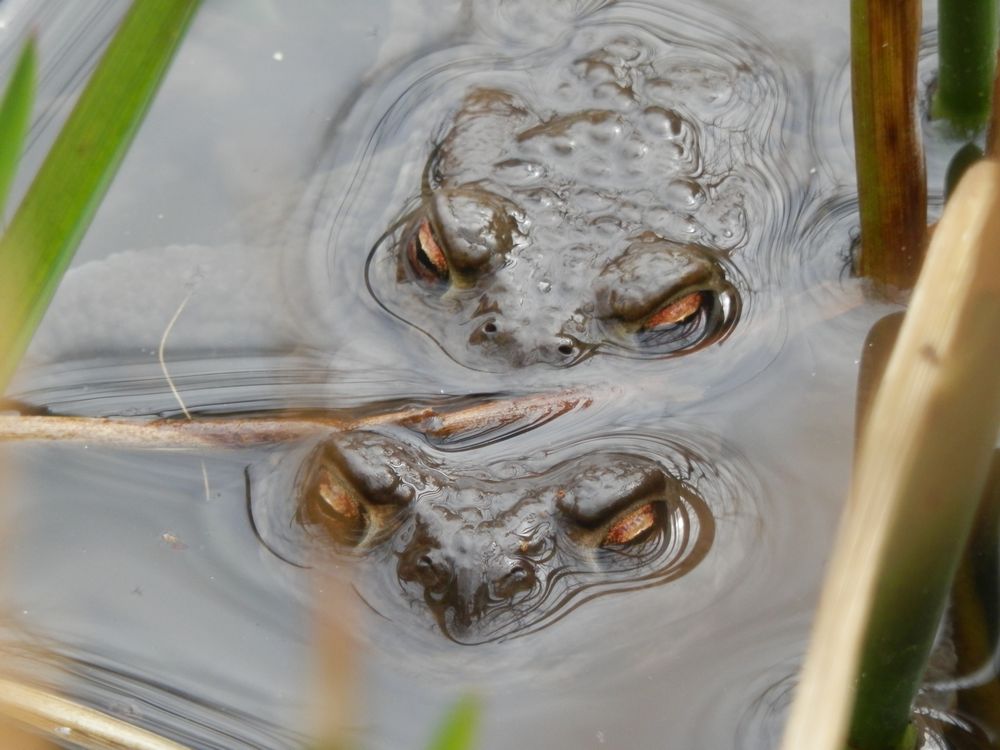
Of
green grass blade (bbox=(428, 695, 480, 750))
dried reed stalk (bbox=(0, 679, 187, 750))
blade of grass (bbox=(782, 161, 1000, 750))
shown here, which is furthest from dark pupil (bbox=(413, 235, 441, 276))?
green grass blade (bbox=(428, 695, 480, 750))

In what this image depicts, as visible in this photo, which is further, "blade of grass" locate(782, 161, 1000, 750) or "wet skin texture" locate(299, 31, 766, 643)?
"wet skin texture" locate(299, 31, 766, 643)

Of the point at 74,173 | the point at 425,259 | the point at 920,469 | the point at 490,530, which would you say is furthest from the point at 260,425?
the point at 920,469

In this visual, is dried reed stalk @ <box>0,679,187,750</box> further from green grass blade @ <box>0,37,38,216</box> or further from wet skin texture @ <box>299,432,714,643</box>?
green grass blade @ <box>0,37,38,216</box>

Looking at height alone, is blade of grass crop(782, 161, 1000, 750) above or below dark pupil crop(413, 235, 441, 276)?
below

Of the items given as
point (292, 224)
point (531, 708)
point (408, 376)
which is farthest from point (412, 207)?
point (531, 708)

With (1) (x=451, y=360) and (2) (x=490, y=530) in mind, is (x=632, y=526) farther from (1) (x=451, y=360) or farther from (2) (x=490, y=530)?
(1) (x=451, y=360)
